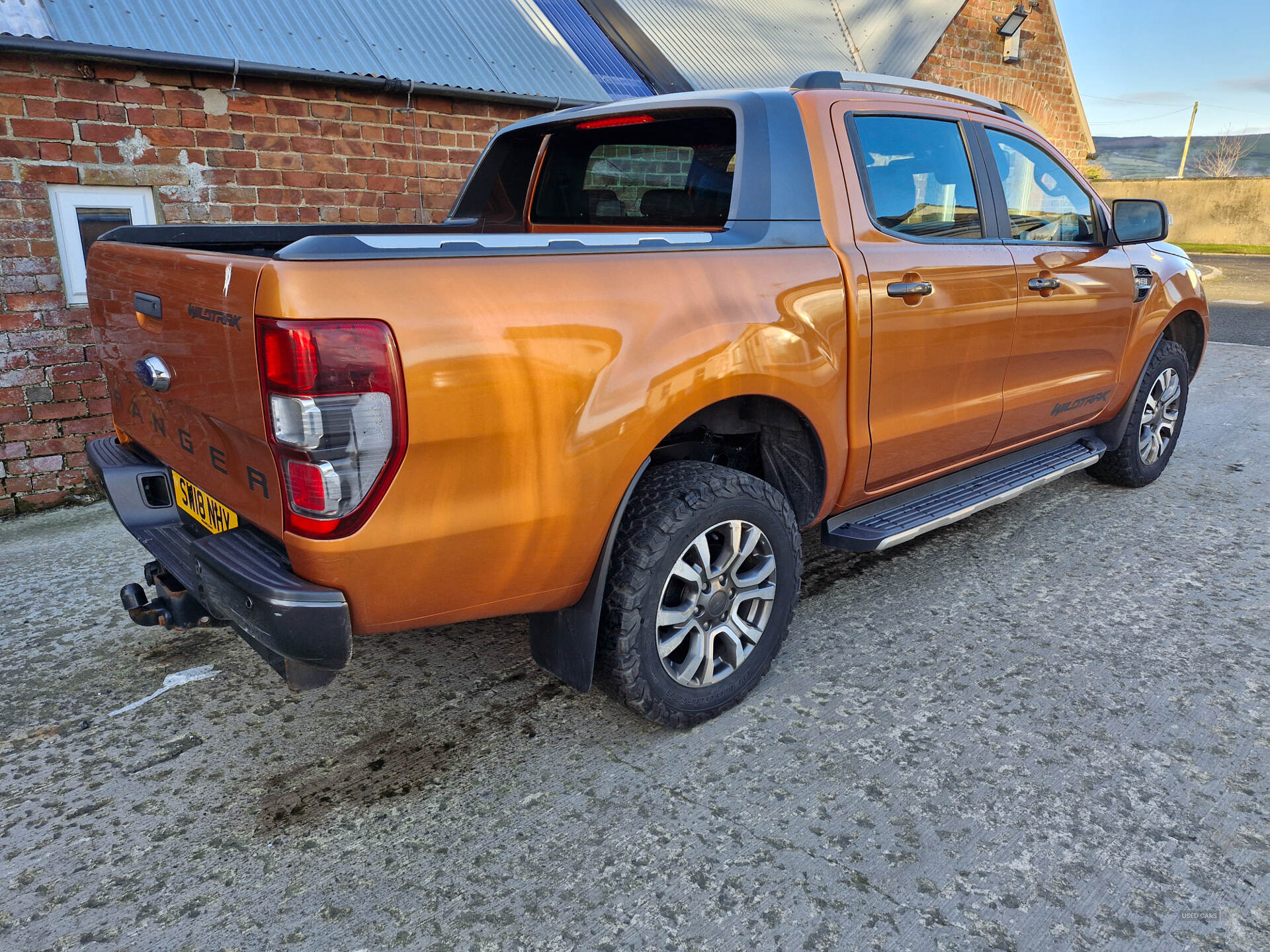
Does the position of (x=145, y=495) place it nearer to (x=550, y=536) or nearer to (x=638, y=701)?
(x=550, y=536)

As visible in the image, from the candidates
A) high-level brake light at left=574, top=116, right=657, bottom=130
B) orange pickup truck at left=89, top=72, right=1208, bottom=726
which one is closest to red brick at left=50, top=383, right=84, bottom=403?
orange pickup truck at left=89, top=72, right=1208, bottom=726

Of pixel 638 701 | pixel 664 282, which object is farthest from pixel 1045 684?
pixel 664 282

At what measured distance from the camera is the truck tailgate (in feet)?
6.64

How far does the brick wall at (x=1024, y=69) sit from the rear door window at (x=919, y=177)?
25.0 feet

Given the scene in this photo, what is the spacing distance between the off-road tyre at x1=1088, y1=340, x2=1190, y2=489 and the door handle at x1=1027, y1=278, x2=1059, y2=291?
1.27m

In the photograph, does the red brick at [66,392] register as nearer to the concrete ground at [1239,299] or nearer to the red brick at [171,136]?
the red brick at [171,136]

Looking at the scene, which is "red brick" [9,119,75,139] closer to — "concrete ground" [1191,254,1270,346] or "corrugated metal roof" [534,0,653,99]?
"corrugated metal roof" [534,0,653,99]

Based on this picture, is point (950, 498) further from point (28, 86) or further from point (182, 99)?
point (28, 86)

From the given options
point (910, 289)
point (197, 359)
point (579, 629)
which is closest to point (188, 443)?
point (197, 359)

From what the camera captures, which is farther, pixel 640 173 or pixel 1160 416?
pixel 1160 416

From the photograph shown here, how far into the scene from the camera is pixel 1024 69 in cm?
1164

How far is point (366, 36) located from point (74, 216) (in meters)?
2.19

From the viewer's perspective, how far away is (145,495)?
109 inches

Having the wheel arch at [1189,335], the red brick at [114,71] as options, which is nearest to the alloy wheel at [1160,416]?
the wheel arch at [1189,335]
